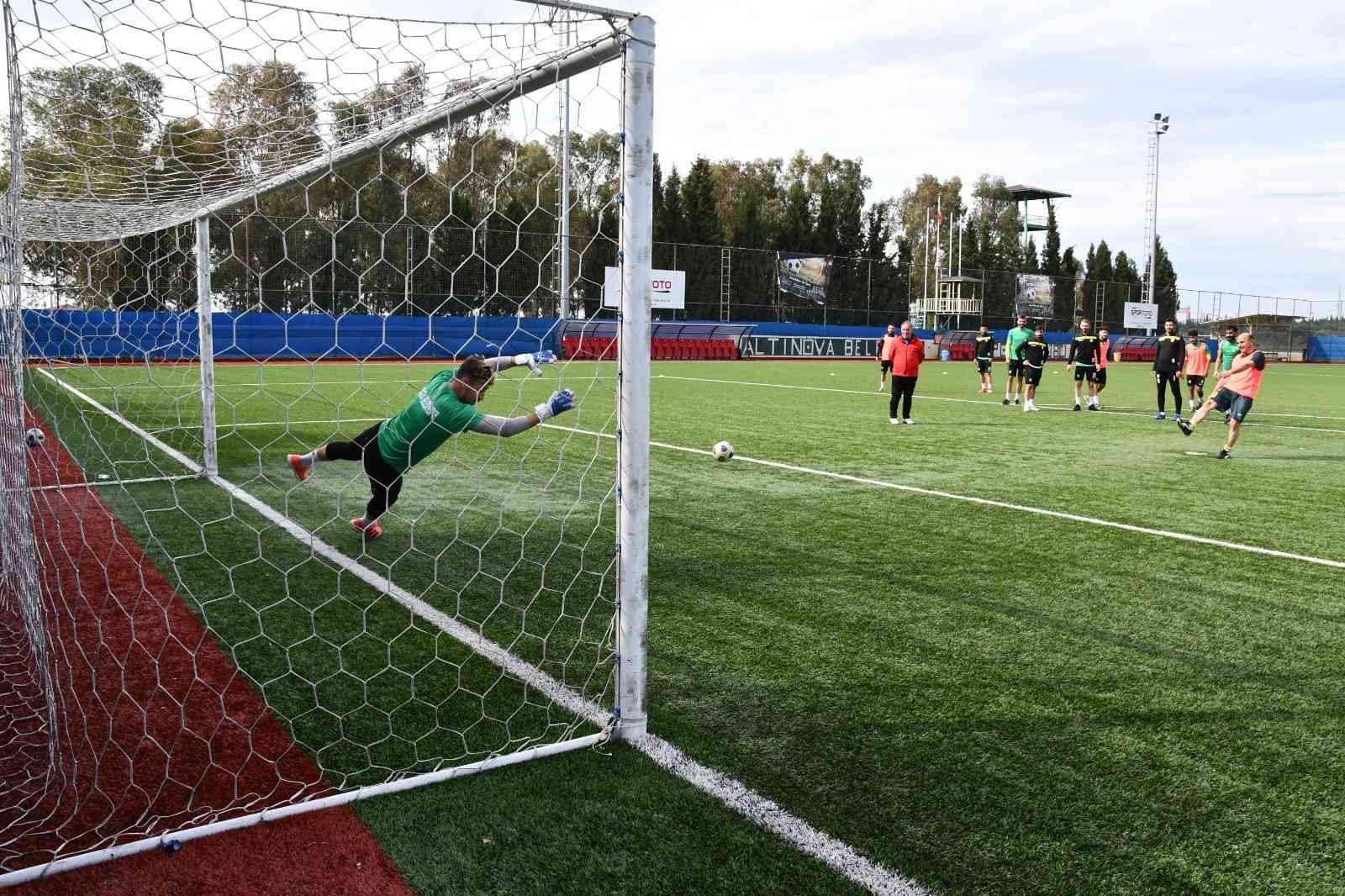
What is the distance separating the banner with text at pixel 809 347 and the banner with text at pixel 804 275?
3.00 meters

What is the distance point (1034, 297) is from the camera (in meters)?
55.4

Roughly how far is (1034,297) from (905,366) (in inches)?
1763

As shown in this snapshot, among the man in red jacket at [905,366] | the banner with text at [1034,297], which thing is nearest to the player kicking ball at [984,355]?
the man in red jacket at [905,366]

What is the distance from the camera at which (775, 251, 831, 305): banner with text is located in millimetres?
46156

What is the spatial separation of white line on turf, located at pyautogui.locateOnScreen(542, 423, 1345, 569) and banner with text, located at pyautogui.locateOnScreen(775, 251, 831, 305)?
36.0 metres

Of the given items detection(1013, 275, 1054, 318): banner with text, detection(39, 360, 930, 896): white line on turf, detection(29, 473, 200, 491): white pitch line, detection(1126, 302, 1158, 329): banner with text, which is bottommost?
detection(39, 360, 930, 896): white line on turf

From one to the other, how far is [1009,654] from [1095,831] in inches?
61.9

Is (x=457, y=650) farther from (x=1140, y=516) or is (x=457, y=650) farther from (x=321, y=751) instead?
(x=1140, y=516)

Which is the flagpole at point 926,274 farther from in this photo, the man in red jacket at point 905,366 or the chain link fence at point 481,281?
the man in red jacket at point 905,366

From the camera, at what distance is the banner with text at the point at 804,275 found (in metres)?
46.2

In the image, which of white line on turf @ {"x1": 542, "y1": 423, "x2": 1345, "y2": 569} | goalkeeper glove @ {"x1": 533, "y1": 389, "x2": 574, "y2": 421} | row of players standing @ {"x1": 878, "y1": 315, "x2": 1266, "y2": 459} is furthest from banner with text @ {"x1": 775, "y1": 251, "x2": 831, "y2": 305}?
goalkeeper glove @ {"x1": 533, "y1": 389, "x2": 574, "y2": 421}

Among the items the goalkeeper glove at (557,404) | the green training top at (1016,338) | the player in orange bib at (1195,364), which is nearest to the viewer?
the goalkeeper glove at (557,404)

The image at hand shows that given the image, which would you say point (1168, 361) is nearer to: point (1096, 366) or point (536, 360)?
point (1096, 366)

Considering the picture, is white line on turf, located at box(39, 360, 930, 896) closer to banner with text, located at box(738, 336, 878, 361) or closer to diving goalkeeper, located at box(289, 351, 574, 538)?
diving goalkeeper, located at box(289, 351, 574, 538)
